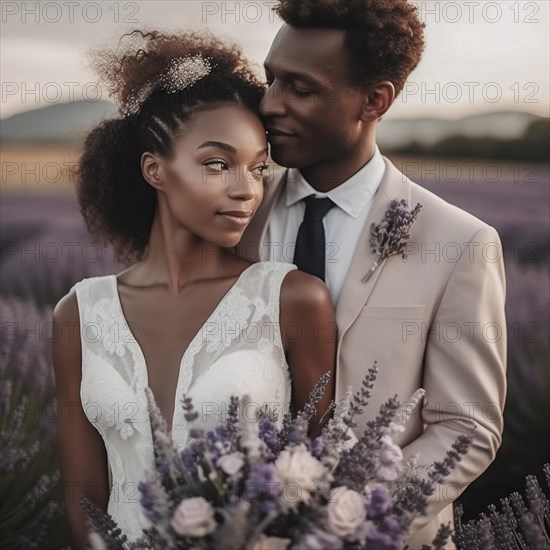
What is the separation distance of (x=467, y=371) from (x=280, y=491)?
106 centimetres

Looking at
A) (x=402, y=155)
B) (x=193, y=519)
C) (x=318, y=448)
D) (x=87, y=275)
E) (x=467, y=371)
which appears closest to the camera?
(x=193, y=519)

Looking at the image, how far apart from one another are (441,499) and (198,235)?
3.24 feet

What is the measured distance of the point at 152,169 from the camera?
2.70 m

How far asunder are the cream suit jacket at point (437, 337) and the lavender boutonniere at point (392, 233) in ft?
0.07

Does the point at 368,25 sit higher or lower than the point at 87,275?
higher

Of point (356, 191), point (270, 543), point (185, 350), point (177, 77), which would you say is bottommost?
point (270, 543)

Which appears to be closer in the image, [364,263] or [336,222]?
[364,263]

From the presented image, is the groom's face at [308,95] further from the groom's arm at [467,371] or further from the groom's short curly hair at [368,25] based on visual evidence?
the groom's arm at [467,371]

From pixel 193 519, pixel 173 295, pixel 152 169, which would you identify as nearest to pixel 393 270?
pixel 173 295

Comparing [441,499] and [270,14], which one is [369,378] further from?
[270,14]

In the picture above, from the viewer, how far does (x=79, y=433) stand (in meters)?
2.81

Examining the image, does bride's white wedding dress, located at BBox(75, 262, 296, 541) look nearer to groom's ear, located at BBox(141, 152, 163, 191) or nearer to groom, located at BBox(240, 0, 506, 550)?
groom, located at BBox(240, 0, 506, 550)

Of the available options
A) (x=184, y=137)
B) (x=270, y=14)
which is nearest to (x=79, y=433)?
(x=184, y=137)

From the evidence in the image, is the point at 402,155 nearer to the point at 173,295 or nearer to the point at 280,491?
the point at 173,295
